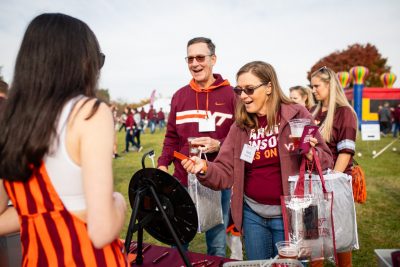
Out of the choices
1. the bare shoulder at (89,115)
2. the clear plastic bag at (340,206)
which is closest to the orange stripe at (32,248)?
the bare shoulder at (89,115)

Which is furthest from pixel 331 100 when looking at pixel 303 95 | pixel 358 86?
pixel 358 86

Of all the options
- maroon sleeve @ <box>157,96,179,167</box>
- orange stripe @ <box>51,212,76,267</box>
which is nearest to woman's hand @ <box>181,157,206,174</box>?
maroon sleeve @ <box>157,96,179,167</box>

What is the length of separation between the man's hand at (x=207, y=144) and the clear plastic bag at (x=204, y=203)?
304mm

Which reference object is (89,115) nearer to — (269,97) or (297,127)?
(297,127)

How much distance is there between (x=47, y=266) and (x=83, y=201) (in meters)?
0.32

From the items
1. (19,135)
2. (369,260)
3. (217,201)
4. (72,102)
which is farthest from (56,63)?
(369,260)

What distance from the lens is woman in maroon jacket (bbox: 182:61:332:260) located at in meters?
2.56

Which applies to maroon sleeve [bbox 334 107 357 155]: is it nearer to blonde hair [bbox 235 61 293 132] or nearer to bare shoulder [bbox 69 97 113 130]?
blonde hair [bbox 235 61 293 132]

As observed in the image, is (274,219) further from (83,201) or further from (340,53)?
(340,53)

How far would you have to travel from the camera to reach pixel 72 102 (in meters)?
1.23

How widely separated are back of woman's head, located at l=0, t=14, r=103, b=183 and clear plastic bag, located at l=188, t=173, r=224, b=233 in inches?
77.6

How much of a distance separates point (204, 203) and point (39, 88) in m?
2.13

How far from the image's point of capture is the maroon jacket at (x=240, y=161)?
2535 mm

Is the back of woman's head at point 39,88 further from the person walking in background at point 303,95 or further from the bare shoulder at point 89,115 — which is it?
the person walking in background at point 303,95
